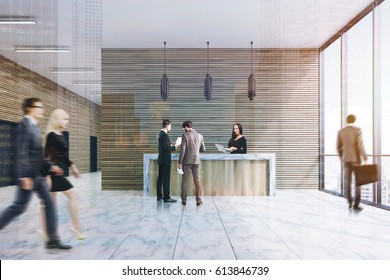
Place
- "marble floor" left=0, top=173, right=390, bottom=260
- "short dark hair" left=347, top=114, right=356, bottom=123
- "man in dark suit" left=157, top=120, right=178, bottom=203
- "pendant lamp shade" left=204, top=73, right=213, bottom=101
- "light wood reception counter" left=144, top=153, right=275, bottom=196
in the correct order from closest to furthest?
"marble floor" left=0, top=173, right=390, bottom=260 < "short dark hair" left=347, top=114, right=356, bottom=123 < "man in dark suit" left=157, top=120, right=178, bottom=203 < "light wood reception counter" left=144, top=153, right=275, bottom=196 < "pendant lamp shade" left=204, top=73, right=213, bottom=101

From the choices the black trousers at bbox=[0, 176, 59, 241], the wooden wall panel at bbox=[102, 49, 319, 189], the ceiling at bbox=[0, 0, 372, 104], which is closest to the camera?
the black trousers at bbox=[0, 176, 59, 241]

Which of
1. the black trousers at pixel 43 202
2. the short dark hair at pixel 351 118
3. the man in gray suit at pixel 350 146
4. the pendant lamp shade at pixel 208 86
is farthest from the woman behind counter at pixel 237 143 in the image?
Result: the black trousers at pixel 43 202

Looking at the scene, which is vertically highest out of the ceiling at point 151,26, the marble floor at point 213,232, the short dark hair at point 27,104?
the ceiling at point 151,26

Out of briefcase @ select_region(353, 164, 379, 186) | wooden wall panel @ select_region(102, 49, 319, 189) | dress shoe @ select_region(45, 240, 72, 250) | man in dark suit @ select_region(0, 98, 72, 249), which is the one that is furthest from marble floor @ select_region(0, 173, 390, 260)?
wooden wall panel @ select_region(102, 49, 319, 189)

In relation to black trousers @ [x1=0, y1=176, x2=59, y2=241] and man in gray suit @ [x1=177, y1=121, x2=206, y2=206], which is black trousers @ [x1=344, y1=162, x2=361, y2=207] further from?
black trousers @ [x1=0, y1=176, x2=59, y2=241]

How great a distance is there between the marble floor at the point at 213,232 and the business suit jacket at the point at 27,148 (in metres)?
0.74

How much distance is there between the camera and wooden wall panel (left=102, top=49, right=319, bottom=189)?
7465 millimetres

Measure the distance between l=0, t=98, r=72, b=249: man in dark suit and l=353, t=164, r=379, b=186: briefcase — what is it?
9.37 feet

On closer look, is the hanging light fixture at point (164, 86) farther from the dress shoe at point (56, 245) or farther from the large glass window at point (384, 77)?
the dress shoe at point (56, 245)

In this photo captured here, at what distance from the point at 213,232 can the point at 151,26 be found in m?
4.37

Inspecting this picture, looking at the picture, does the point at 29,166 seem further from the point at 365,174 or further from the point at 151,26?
the point at 151,26

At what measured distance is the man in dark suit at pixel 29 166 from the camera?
2525 mm

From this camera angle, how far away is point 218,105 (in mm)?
7500

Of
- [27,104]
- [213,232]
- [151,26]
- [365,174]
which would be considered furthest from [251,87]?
[27,104]
